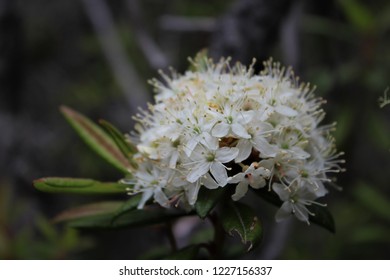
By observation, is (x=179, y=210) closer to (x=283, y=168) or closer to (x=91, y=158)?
(x=283, y=168)

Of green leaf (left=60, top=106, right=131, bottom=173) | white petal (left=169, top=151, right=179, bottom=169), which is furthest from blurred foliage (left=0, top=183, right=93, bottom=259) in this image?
white petal (left=169, top=151, right=179, bottom=169)

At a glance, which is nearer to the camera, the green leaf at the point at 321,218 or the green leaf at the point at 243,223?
the green leaf at the point at 243,223

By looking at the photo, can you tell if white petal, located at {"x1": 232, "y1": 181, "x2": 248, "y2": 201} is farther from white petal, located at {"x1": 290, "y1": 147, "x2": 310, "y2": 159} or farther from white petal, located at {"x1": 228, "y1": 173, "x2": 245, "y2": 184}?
white petal, located at {"x1": 290, "y1": 147, "x2": 310, "y2": 159}

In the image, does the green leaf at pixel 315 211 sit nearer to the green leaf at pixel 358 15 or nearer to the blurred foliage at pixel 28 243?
the blurred foliage at pixel 28 243

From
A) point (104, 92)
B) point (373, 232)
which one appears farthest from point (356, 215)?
point (104, 92)

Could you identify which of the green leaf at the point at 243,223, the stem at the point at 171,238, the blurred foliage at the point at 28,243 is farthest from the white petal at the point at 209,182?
the blurred foliage at the point at 28,243
